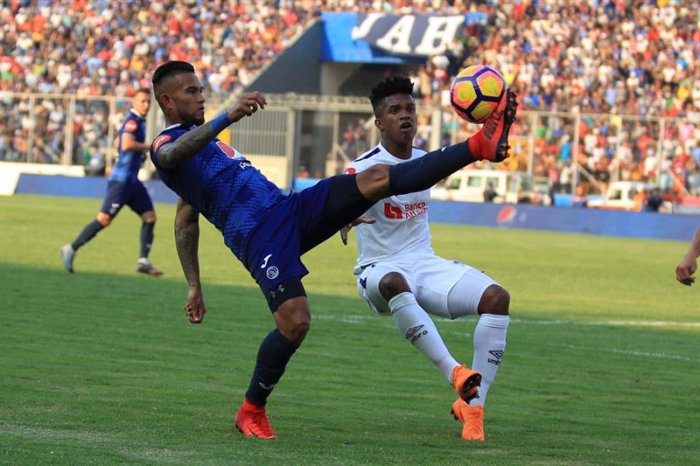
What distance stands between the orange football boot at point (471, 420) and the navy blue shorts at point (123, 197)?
37.3 feet

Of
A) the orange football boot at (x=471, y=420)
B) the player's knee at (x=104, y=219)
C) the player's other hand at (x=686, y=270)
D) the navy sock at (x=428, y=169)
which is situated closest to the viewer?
the navy sock at (x=428, y=169)

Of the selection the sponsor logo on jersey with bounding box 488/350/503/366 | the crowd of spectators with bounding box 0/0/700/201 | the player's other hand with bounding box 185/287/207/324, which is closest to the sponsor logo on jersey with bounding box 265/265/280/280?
the player's other hand with bounding box 185/287/207/324

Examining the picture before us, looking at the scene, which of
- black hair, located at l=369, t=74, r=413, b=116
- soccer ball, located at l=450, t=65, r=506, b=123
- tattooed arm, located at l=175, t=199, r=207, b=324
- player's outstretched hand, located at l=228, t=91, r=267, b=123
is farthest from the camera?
black hair, located at l=369, t=74, r=413, b=116

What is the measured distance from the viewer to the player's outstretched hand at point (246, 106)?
7.15m

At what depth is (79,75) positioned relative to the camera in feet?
169

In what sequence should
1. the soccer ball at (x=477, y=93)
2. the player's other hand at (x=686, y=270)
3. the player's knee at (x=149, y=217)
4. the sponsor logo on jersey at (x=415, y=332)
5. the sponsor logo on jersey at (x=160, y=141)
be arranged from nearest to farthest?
the soccer ball at (x=477, y=93)
the sponsor logo on jersey at (x=160, y=141)
the sponsor logo on jersey at (x=415, y=332)
the player's other hand at (x=686, y=270)
the player's knee at (x=149, y=217)

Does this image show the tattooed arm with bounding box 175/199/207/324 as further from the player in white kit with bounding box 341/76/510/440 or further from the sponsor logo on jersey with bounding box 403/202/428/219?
the sponsor logo on jersey with bounding box 403/202/428/219

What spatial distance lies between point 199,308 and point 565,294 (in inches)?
489

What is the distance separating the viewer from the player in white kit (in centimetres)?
845

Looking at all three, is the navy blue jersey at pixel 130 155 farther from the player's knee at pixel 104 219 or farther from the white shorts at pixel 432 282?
the white shorts at pixel 432 282

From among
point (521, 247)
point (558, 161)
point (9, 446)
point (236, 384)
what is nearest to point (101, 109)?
point (558, 161)

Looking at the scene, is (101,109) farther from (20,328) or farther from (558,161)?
(20,328)

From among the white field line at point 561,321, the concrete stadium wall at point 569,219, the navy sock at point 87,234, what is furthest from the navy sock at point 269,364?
the concrete stadium wall at point 569,219

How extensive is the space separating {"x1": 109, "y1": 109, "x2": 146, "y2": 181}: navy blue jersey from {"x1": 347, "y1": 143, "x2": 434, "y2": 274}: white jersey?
10.1 metres
